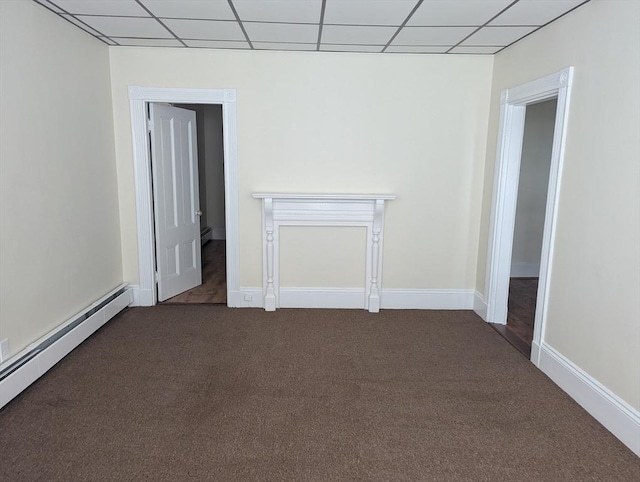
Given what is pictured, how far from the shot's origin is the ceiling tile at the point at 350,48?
12.4 feet

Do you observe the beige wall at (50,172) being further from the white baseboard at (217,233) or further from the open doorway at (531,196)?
the open doorway at (531,196)

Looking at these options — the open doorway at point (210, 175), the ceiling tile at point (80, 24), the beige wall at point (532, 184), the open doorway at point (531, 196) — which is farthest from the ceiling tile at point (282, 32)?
the open doorway at point (210, 175)

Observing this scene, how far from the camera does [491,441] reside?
234 centimetres

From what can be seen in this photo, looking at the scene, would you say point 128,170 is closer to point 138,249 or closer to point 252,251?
point 138,249

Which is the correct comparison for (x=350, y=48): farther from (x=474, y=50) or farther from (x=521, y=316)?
(x=521, y=316)

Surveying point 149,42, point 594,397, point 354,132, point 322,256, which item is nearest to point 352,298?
point 322,256

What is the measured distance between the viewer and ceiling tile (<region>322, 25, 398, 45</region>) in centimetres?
330

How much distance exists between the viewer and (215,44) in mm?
3781

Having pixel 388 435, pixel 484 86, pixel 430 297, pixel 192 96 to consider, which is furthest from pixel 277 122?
pixel 388 435

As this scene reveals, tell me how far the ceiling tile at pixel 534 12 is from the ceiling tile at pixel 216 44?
2059 mm

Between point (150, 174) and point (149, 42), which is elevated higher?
point (149, 42)

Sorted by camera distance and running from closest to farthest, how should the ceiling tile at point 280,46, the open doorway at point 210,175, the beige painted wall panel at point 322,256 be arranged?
the ceiling tile at point 280,46, the beige painted wall panel at point 322,256, the open doorway at point 210,175

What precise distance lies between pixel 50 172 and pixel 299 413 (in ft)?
7.82

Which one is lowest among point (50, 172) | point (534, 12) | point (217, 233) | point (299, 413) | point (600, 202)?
point (299, 413)
